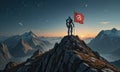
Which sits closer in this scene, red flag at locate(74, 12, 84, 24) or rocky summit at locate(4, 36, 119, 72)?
red flag at locate(74, 12, 84, 24)

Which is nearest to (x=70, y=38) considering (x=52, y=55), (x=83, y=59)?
(x=52, y=55)

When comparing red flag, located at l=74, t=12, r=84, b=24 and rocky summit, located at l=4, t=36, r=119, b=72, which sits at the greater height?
red flag, located at l=74, t=12, r=84, b=24

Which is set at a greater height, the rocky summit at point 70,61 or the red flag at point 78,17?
Result: the red flag at point 78,17

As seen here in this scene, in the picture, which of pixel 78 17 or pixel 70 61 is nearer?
pixel 78 17

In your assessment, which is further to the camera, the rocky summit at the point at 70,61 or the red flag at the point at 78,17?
the rocky summit at the point at 70,61

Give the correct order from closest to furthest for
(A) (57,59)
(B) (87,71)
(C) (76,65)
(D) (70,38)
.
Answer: (B) (87,71)
(C) (76,65)
(A) (57,59)
(D) (70,38)

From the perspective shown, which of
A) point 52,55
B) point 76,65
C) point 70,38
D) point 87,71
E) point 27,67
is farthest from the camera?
point 27,67

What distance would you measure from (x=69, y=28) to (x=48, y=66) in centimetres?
2964

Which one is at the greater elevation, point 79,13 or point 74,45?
point 79,13

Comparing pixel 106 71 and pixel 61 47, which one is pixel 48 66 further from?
pixel 106 71

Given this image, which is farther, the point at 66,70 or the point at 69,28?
the point at 69,28

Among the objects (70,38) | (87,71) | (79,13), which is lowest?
(87,71)

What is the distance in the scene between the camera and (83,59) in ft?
393

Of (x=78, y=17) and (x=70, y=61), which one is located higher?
(x=78, y=17)
